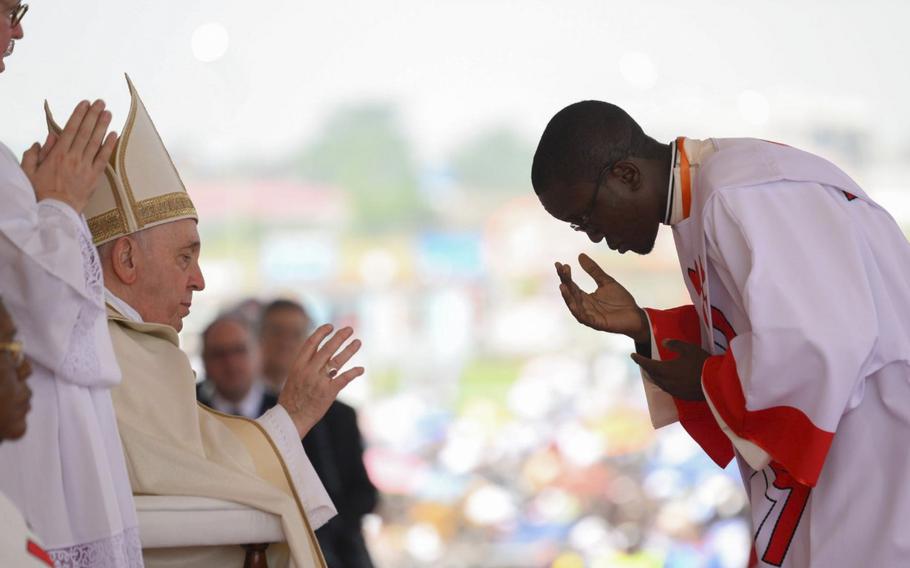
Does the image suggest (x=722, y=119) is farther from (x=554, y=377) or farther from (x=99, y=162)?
(x=99, y=162)

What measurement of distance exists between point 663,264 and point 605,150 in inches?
231

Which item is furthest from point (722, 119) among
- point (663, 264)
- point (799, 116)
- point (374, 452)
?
point (374, 452)

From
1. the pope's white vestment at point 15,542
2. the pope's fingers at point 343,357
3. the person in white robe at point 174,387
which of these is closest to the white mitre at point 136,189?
the person in white robe at point 174,387

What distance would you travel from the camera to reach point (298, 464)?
310cm

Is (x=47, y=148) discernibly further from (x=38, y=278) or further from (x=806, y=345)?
(x=806, y=345)

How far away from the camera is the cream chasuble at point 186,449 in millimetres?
2814

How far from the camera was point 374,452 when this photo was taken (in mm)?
8375

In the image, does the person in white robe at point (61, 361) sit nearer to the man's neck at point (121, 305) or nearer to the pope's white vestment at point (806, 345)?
the man's neck at point (121, 305)

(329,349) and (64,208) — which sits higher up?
(64,208)

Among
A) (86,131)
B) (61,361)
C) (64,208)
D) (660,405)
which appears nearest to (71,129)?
(86,131)

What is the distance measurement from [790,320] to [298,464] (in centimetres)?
136

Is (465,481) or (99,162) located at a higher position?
(99,162)

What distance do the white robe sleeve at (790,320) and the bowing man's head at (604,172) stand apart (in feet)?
0.80

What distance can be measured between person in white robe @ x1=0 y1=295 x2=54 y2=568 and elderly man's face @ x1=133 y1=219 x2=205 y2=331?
50.4 inches
